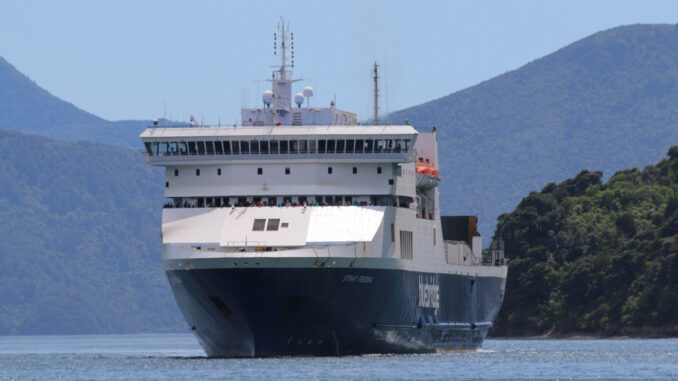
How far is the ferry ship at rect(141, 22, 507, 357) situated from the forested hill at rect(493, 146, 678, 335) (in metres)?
67.2

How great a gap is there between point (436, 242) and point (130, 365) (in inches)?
771

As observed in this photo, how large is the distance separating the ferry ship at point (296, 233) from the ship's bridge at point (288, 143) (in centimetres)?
7

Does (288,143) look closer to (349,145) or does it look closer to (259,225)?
(349,145)

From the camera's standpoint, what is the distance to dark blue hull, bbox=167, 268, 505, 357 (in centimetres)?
7725

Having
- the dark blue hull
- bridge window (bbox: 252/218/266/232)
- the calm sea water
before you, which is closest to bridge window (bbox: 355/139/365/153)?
the dark blue hull

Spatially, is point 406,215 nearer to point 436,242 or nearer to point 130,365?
point 436,242

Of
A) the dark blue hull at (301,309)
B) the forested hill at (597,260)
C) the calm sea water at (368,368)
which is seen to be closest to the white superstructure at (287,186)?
the dark blue hull at (301,309)

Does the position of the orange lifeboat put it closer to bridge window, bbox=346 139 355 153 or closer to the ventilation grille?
the ventilation grille

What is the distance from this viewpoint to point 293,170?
83.1 meters

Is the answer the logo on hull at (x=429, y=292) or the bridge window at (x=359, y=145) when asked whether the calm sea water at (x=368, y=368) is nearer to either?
the logo on hull at (x=429, y=292)

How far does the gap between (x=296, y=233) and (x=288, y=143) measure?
617 centimetres

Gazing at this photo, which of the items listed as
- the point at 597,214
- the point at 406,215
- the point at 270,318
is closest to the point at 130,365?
the point at 270,318

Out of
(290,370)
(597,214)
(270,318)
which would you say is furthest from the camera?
(597,214)

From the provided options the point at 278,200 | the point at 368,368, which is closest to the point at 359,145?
the point at 278,200
